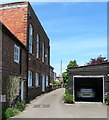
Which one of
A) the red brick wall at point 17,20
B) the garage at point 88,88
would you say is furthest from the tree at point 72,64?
the red brick wall at point 17,20

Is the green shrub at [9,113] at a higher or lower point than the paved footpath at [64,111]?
higher

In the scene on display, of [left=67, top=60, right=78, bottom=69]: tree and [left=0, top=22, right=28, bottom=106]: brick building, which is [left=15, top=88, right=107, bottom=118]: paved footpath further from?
[left=67, top=60, right=78, bottom=69]: tree

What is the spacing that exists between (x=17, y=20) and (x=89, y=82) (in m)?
8.16

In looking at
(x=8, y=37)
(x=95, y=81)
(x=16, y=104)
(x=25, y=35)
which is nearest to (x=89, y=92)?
(x=95, y=81)

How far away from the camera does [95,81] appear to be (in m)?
27.7

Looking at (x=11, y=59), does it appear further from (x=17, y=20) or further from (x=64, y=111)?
(x=17, y=20)

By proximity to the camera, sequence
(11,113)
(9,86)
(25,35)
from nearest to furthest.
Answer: (11,113), (9,86), (25,35)

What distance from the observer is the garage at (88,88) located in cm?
2600

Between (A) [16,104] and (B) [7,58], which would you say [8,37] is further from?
(A) [16,104]

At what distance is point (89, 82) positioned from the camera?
27594 mm

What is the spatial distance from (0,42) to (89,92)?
11726mm

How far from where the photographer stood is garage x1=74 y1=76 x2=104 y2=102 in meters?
26.0

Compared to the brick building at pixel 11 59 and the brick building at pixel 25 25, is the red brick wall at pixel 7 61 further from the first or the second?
the brick building at pixel 25 25

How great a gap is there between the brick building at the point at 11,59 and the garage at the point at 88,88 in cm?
483
